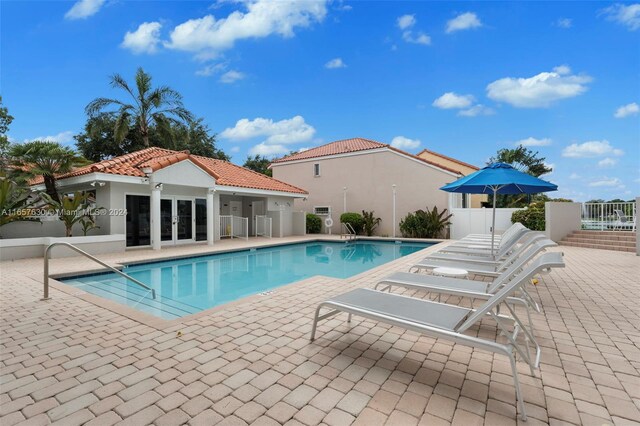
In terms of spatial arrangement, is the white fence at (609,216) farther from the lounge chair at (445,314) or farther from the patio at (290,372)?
the lounge chair at (445,314)

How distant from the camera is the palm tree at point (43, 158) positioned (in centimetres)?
1238

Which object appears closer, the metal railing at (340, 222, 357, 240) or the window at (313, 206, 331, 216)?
the metal railing at (340, 222, 357, 240)

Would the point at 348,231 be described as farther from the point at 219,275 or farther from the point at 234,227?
the point at 219,275

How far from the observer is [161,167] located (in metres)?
13.9

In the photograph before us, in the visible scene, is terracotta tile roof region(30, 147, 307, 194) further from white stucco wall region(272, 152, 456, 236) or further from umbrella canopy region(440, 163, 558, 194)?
umbrella canopy region(440, 163, 558, 194)

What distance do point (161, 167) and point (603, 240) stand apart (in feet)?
65.1

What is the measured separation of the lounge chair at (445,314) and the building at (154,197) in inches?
498

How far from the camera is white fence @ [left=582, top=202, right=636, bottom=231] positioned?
581 inches

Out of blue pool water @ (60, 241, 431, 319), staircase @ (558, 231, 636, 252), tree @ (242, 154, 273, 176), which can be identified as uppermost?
tree @ (242, 154, 273, 176)

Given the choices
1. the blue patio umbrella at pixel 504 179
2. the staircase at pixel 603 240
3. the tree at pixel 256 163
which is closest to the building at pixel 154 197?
the blue patio umbrella at pixel 504 179

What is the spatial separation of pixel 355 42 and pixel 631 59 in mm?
12576

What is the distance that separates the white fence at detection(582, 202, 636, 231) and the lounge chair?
15962 millimetres

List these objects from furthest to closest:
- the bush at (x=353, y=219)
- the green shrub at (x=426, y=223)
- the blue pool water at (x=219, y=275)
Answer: the bush at (x=353, y=219)
the green shrub at (x=426, y=223)
the blue pool water at (x=219, y=275)

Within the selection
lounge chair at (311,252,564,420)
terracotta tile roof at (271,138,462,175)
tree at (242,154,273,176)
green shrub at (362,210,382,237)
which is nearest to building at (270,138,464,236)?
terracotta tile roof at (271,138,462,175)
